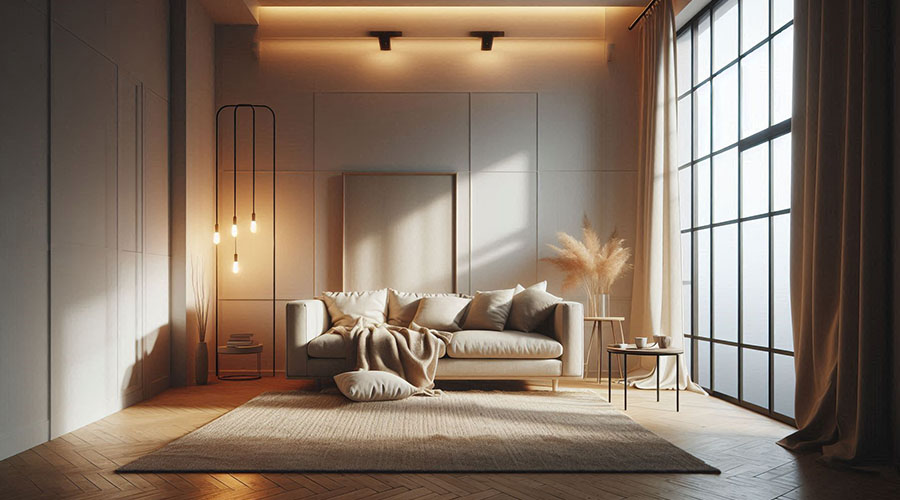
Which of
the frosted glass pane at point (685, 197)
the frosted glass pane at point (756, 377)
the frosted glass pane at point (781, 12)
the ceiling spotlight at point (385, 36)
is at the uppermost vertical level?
the ceiling spotlight at point (385, 36)

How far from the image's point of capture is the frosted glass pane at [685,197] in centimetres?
561

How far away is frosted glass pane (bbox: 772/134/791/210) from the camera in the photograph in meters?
4.02

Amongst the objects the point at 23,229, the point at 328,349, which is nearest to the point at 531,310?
the point at 328,349

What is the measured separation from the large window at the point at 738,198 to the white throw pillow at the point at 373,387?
2380 millimetres

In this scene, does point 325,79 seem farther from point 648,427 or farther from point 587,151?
point 648,427

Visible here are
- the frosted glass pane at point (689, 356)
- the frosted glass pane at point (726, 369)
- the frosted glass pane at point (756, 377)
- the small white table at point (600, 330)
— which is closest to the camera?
the frosted glass pane at point (756, 377)

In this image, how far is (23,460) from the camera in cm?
313

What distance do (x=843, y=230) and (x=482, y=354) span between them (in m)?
2.56

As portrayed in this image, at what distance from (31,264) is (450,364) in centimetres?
277

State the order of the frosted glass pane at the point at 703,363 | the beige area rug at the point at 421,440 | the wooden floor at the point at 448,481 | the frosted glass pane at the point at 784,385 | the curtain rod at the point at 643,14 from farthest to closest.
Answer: the curtain rod at the point at 643,14 → the frosted glass pane at the point at 703,363 → the frosted glass pane at the point at 784,385 → the beige area rug at the point at 421,440 → the wooden floor at the point at 448,481

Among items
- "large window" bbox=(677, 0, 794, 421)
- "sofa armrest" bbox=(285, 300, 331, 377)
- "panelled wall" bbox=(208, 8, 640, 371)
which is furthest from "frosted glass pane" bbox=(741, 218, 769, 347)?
"sofa armrest" bbox=(285, 300, 331, 377)

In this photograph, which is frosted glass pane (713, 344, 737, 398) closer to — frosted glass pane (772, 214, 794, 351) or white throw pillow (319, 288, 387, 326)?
frosted glass pane (772, 214, 794, 351)

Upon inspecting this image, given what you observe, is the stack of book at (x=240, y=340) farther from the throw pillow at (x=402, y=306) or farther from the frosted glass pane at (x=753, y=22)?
the frosted glass pane at (x=753, y=22)

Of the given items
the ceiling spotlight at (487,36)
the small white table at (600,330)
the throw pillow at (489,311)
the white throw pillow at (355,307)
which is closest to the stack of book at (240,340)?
the white throw pillow at (355,307)
